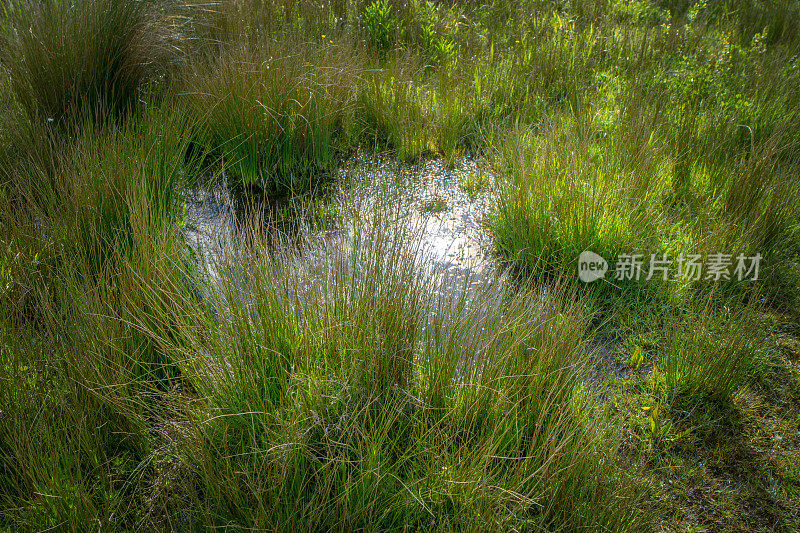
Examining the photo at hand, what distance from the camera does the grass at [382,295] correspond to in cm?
165

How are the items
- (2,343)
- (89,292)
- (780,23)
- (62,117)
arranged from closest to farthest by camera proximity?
(2,343) → (89,292) → (62,117) → (780,23)

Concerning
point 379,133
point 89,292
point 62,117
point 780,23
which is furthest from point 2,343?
point 780,23

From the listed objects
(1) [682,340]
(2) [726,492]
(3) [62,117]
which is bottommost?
(2) [726,492]

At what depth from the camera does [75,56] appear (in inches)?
131

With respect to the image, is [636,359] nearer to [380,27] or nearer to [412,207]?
[412,207]

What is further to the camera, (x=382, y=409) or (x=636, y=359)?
(x=636, y=359)

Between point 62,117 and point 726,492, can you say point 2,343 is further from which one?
point 726,492

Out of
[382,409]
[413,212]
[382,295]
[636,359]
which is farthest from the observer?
[413,212]

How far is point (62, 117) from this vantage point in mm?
3051

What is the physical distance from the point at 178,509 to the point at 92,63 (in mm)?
2941

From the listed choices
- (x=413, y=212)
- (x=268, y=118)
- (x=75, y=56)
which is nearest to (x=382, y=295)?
(x=413, y=212)

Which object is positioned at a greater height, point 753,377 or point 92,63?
point 92,63

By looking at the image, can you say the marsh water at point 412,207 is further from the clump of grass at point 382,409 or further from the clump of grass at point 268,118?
the clump of grass at point 382,409

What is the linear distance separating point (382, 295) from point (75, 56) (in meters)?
2.74
